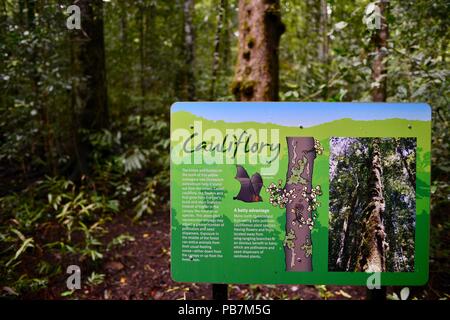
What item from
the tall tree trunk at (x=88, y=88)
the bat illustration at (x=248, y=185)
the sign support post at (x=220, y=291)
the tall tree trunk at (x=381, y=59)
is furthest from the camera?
the tall tree trunk at (x=88, y=88)

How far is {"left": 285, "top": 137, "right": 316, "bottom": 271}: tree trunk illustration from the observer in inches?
86.7

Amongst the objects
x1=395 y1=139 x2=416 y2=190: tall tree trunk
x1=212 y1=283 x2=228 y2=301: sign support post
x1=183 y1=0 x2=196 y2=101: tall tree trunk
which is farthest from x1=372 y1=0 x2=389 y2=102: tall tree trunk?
x1=183 y1=0 x2=196 y2=101: tall tree trunk

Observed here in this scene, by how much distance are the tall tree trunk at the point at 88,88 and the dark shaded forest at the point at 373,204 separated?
4.23 metres

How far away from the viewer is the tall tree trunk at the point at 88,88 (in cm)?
547

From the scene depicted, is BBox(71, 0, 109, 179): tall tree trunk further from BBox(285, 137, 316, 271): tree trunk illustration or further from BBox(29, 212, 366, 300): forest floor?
BBox(285, 137, 316, 271): tree trunk illustration

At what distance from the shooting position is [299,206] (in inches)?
86.7

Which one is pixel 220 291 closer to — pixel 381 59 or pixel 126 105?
pixel 381 59

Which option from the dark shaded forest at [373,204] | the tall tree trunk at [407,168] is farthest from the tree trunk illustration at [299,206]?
the tall tree trunk at [407,168]

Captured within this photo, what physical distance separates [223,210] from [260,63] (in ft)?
5.54

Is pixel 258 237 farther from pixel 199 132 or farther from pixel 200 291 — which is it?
pixel 200 291

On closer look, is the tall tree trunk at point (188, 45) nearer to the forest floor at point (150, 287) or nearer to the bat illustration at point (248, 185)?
the forest floor at point (150, 287)

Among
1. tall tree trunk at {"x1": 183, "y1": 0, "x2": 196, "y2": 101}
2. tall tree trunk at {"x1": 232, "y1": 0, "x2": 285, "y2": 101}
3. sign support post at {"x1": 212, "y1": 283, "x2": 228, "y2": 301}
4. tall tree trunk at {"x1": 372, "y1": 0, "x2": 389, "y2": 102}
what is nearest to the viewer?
sign support post at {"x1": 212, "y1": 283, "x2": 228, "y2": 301}

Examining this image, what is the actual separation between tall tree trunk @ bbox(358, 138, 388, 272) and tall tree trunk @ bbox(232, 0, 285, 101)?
4.67 ft
